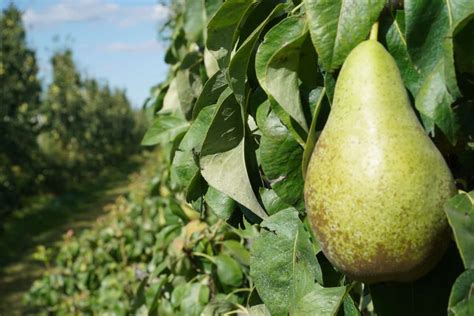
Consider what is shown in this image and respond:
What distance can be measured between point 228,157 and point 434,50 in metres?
0.41

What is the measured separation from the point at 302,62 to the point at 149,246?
419 cm

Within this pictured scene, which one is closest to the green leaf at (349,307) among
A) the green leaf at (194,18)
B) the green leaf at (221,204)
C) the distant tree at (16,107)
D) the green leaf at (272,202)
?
the green leaf at (272,202)

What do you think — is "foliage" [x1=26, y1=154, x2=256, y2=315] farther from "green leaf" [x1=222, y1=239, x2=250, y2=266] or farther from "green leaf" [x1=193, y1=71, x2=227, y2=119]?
"green leaf" [x1=193, y1=71, x2=227, y2=119]

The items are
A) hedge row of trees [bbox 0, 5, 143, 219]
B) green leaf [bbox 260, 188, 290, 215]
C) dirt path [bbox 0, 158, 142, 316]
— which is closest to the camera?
green leaf [bbox 260, 188, 290, 215]

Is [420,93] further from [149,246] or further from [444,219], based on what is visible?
[149,246]

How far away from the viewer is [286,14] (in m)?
1.08

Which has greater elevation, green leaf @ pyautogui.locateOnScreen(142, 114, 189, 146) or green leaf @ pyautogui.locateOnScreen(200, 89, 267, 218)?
green leaf @ pyautogui.locateOnScreen(200, 89, 267, 218)

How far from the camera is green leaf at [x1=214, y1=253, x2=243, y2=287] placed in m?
2.13

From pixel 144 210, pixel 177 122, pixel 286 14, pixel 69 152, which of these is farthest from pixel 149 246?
pixel 69 152

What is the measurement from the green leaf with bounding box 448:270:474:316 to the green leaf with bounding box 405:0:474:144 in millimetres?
174

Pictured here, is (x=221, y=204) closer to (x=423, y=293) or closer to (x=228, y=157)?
(x=228, y=157)

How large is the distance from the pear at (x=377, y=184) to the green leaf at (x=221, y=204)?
41cm

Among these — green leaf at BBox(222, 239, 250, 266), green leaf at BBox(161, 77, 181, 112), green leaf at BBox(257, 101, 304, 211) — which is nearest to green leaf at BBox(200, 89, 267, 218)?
green leaf at BBox(257, 101, 304, 211)

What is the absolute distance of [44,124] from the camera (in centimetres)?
1866
